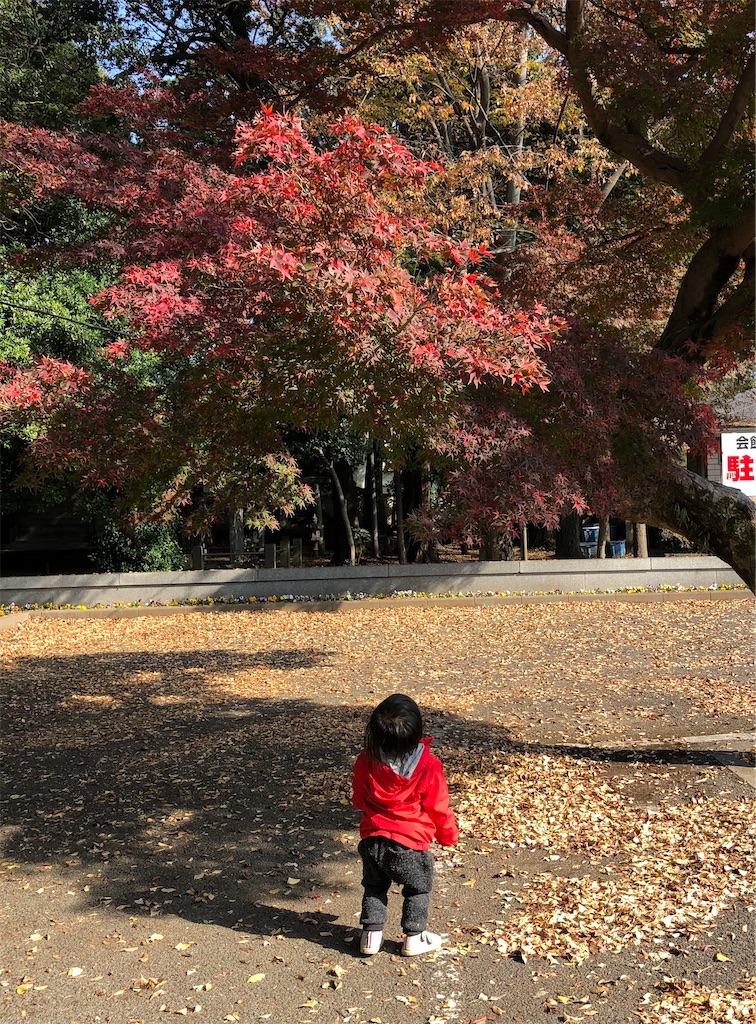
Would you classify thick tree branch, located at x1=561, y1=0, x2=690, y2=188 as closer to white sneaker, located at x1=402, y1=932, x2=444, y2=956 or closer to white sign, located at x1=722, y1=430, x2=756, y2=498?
white sneaker, located at x1=402, y1=932, x2=444, y2=956

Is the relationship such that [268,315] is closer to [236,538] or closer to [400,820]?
[400,820]

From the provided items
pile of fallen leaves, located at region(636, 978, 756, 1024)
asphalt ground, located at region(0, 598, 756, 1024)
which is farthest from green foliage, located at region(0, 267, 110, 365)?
pile of fallen leaves, located at region(636, 978, 756, 1024)

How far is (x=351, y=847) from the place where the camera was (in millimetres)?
5191

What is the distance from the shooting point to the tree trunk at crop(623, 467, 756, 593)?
5762mm

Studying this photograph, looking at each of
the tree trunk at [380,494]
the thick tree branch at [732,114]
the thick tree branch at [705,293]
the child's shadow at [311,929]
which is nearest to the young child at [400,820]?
the child's shadow at [311,929]

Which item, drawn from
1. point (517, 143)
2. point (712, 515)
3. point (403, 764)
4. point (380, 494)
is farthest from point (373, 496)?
point (403, 764)

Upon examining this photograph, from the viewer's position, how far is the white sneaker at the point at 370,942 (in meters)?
3.92

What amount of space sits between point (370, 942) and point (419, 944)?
0.68 feet

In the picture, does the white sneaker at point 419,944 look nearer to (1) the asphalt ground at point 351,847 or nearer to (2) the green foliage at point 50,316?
(1) the asphalt ground at point 351,847

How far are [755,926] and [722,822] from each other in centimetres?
125

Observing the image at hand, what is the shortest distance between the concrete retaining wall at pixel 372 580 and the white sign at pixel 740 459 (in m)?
3.80

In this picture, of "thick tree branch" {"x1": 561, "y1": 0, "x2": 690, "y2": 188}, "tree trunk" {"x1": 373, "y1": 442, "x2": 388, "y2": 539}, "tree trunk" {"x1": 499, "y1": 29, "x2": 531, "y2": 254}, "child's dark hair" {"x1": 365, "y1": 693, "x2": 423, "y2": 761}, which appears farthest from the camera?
"tree trunk" {"x1": 373, "y1": 442, "x2": 388, "y2": 539}

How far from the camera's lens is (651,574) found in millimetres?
16531

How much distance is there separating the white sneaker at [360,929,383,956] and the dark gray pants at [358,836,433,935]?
0.03 m
